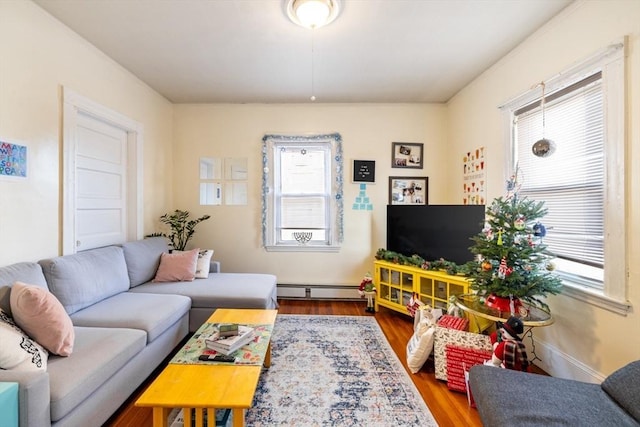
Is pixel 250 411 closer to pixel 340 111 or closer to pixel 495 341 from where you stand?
pixel 495 341

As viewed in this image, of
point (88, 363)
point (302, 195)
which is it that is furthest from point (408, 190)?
point (88, 363)

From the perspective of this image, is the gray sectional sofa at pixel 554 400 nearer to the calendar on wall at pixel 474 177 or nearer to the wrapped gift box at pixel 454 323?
the wrapped gift box at pixel 454 323

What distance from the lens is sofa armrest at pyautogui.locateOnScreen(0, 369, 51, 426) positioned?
43.7 inches

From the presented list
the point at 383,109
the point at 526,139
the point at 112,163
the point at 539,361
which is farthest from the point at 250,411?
the point at 383,109

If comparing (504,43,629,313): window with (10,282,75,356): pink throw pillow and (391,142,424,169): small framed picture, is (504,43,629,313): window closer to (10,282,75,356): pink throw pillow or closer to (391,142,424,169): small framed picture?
(391,142,424,169): small framed picture

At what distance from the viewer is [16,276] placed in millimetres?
1685

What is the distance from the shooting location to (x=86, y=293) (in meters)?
2.07

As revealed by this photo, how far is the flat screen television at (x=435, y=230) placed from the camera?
2744 mm

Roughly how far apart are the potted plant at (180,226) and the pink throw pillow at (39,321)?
2.05 meters

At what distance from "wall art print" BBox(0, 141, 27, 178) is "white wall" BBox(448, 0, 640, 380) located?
3.89m

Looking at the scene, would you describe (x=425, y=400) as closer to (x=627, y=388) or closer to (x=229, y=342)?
(x=627, y=388)

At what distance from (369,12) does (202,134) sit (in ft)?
8.76

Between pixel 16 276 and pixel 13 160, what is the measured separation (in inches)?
31.1

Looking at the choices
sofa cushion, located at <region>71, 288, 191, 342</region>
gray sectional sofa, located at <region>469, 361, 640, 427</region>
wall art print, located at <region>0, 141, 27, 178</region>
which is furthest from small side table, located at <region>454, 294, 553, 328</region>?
wall art print, located at <region>0, 141, 27, 178</region>
